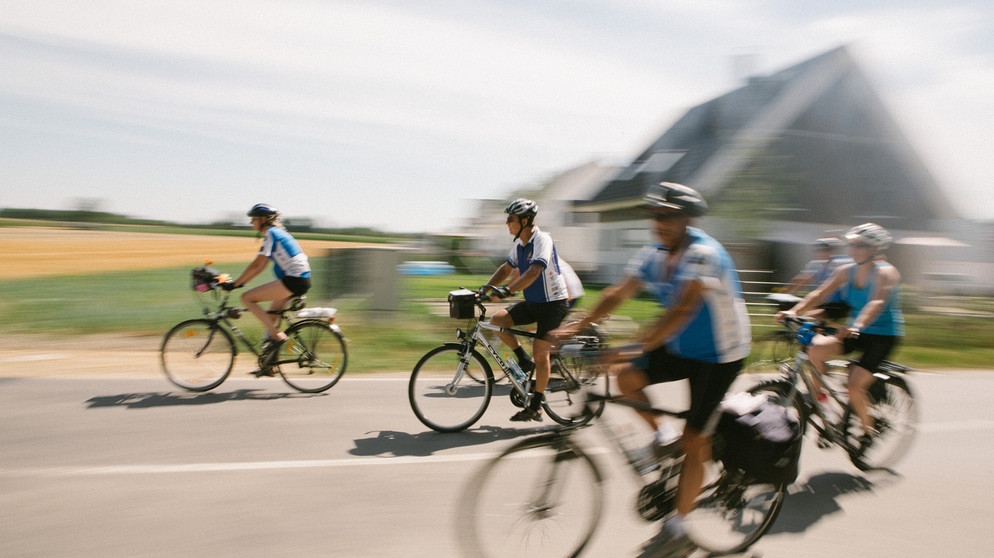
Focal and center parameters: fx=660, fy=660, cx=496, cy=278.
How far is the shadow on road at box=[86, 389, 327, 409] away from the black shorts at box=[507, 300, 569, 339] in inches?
102

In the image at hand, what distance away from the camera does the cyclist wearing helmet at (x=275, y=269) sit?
7246mm

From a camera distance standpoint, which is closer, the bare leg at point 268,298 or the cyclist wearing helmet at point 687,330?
the cyclist wearing helmet at point 687,330

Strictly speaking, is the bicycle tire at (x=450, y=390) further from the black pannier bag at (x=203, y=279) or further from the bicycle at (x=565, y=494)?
the black pannier bag at (x=203, y=279)

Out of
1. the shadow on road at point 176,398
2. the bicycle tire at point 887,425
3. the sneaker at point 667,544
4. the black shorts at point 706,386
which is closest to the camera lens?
the sneaker at point 667,544

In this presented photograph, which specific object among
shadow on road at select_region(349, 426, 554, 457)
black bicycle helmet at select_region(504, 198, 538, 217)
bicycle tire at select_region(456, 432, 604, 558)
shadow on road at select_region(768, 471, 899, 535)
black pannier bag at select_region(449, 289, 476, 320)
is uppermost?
black bicycle helmet at select_region(504, 198, 538, 217)

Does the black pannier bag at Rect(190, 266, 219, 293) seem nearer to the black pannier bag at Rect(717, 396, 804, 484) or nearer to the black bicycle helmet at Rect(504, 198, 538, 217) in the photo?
the black bicycle helmet at Rect(504, 198, 538, 217)

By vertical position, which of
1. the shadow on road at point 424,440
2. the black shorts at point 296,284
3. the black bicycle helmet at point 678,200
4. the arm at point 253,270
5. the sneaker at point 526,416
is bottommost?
the shadow on road at point 424,440

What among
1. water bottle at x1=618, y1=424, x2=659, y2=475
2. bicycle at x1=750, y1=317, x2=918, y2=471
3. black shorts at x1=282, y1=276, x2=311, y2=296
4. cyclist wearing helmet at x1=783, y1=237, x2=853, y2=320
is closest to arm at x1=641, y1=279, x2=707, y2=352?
water bottle at x1=618, y1=424, x2=659, y2=475

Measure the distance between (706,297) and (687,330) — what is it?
27 centimetres

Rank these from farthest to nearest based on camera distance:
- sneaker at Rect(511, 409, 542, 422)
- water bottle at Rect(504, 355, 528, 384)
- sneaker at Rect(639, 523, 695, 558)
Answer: water bottle at Rect(504, 355, 528, 384), sneaker at Rect(511, 409, 542, 422), sneaker at Rect(639, 523, 695, 558)

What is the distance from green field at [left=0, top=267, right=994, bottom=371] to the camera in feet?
34.8

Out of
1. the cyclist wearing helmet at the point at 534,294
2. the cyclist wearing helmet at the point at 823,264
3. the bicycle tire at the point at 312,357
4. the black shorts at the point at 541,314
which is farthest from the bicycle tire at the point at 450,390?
the cyclist wearing helmet at the point at 823,264

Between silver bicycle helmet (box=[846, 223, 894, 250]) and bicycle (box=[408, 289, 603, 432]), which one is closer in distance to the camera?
silver bicycle helmet (box=[846, 223, 894, 250])

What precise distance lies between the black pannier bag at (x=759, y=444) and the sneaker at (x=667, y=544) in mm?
493
